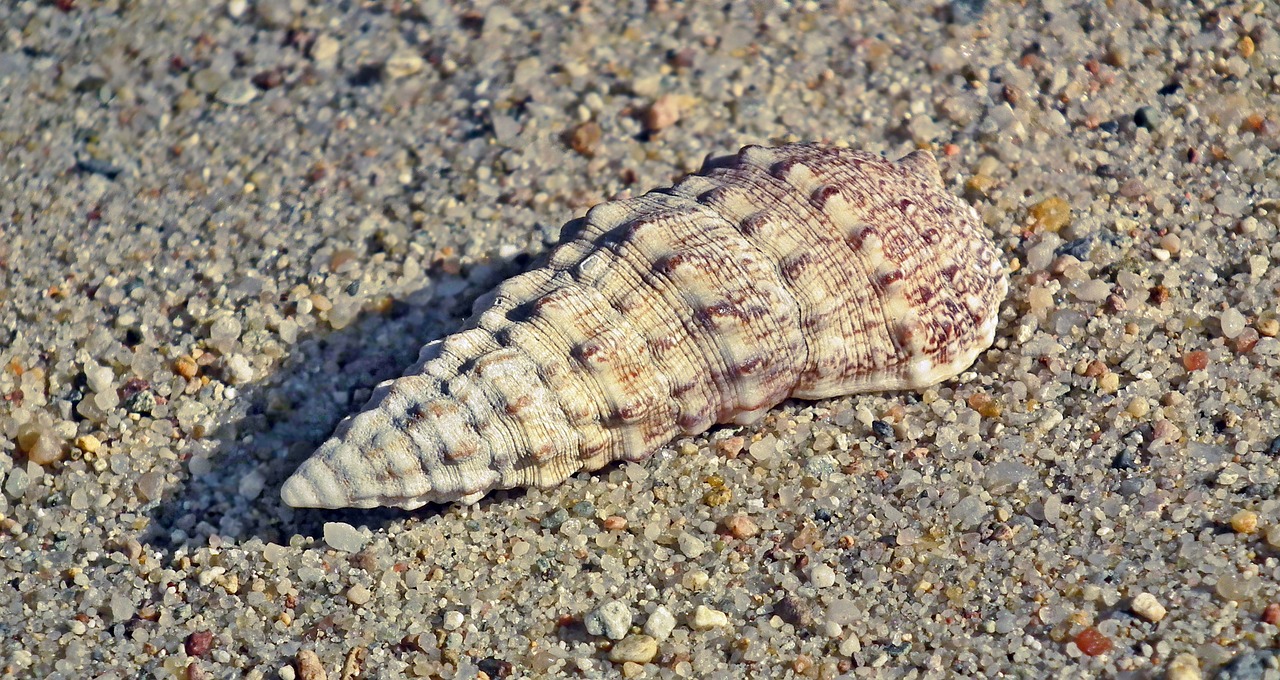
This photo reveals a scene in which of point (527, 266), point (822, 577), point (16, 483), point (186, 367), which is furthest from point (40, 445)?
point (822, 577)

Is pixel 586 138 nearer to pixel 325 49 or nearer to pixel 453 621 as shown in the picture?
pixel 325 49

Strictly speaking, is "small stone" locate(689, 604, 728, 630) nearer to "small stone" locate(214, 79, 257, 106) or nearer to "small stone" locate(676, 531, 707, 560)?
"small stone" locate(676, 531, 707, 560)

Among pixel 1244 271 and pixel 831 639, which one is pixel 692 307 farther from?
pixel 1244 271

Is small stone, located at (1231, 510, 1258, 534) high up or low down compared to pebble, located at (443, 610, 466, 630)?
up

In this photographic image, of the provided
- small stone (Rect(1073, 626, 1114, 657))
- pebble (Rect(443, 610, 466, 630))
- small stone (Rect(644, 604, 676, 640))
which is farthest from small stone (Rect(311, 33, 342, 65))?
small stone (Rect(1073, 626, 1114, 657))

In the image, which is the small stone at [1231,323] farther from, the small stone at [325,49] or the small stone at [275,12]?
the small stone at [275,12]

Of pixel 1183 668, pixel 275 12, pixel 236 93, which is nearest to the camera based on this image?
pixel 1183 668
